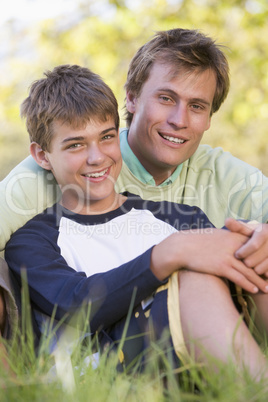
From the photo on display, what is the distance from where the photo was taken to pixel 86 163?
239 cm

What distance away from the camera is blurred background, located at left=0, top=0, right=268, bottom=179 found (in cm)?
764

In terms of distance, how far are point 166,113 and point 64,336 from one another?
4.63 feet

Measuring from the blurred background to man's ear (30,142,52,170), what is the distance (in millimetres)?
4992

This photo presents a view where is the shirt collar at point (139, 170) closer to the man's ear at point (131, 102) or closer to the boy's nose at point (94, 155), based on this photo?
the man's ear at point (131, 102)

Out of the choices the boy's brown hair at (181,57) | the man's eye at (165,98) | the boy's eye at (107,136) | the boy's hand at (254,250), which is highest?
the boy's brown hair at (181,57)

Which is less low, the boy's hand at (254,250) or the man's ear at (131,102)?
the man's ear at (131,102)

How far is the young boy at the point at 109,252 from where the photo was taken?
5.55 ft

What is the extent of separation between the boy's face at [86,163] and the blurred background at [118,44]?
5.14 metres

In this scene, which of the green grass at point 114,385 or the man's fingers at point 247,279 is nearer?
the green grass at point 114,385

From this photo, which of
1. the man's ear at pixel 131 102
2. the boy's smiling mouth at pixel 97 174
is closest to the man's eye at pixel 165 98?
the man's ear at pixel 131 102

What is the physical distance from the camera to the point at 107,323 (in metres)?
1.90

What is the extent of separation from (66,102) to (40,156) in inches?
13.0

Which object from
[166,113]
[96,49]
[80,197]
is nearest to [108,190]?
[80,197]

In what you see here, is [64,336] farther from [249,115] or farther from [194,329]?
[249,115]
